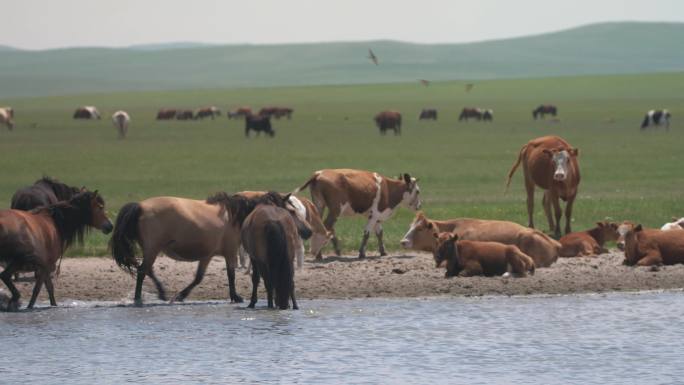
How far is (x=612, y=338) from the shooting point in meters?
12.3

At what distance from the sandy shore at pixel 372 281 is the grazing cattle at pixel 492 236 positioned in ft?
0.73

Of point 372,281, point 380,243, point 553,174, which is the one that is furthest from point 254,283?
point 553,174

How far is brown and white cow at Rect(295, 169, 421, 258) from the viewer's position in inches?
684

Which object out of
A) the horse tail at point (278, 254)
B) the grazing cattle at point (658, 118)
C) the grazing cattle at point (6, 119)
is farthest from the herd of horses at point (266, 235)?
the grazing cattle at point (6, 119)

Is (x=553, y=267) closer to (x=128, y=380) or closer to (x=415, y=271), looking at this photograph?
(x=415, y=271)

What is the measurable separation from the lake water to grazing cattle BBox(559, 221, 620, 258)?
2448 mm

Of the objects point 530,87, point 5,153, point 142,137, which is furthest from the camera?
point 530,87

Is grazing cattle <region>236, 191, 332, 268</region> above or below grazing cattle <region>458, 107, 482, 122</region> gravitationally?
below

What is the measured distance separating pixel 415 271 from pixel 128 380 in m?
5.92

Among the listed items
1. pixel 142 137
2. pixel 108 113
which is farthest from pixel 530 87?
pixel 142 137

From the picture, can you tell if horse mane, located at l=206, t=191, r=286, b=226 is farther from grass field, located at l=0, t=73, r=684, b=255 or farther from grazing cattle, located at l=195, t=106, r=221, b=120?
grazing cattle, located at l=195, t=106, r=221, b=120

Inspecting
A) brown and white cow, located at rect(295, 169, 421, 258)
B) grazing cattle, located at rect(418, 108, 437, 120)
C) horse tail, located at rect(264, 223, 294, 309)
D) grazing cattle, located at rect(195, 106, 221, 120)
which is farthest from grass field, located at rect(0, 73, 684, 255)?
horse tail, located at rect(264, 223, 294, 309)

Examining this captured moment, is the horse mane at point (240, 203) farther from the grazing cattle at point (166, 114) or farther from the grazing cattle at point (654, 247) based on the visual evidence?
the grazing cattle at point (166, 114)

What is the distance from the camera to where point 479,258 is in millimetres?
15125
